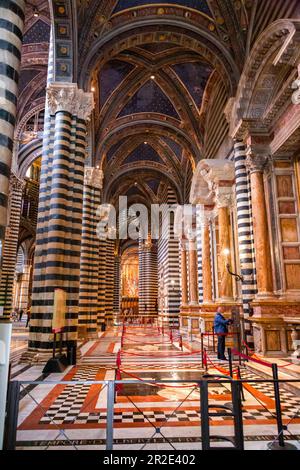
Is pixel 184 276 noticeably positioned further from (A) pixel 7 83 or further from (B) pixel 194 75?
(A) pixel 7 83

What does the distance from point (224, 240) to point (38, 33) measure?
11714mm

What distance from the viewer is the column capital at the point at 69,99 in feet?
32.4

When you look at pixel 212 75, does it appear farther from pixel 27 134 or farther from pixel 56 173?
pixel 27 134

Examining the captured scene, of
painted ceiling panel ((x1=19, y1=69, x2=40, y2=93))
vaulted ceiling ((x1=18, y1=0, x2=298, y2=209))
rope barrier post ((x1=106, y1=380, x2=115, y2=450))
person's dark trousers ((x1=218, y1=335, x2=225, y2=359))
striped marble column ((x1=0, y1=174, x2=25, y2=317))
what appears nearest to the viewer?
rope barrier post ((x1=106, y1=380, x2=115, y2=450))

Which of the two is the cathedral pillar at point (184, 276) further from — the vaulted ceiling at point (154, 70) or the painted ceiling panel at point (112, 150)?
the painted ceiling panel at point (112, 150)

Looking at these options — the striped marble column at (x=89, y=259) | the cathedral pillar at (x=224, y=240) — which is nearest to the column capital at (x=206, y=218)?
the cathedral pillar at (x=224, y=240)

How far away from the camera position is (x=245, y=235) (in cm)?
1007

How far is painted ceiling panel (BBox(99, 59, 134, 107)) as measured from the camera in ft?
48.1

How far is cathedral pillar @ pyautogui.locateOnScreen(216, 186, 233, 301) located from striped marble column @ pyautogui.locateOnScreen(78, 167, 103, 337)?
624 cm

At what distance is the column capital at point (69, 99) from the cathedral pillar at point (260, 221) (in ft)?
16.4

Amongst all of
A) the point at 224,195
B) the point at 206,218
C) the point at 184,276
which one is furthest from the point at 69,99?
the point at 184,276

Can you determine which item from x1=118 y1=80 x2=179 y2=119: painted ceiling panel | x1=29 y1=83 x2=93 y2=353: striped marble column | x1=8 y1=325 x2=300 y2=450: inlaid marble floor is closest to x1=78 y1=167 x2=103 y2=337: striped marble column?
x1=118 y1=80 x2=179 y2=119: painted ceiling panel

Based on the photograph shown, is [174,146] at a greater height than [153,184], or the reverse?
[153,184]

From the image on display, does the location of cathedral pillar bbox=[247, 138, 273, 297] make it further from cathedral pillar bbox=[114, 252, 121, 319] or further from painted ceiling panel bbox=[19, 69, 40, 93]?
cathedral pillar bbox=[114, 252, 121, 319]
